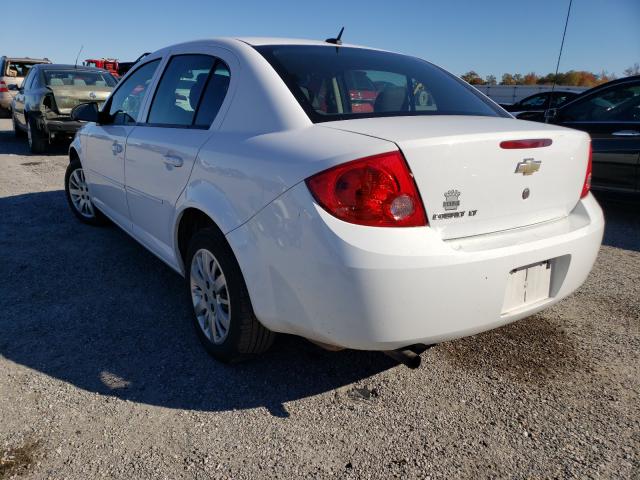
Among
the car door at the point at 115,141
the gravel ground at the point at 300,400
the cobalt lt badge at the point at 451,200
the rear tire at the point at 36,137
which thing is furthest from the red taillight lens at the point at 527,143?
the rear tire at the point at 36,137

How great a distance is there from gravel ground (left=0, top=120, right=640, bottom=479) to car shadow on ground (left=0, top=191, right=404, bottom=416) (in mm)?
11

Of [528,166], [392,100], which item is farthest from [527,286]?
[392,100]

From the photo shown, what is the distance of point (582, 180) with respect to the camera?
258 centimetres

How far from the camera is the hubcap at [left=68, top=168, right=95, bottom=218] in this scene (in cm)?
510

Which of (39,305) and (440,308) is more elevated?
(440,308)

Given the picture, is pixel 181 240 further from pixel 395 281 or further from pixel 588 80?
pixel 588 80

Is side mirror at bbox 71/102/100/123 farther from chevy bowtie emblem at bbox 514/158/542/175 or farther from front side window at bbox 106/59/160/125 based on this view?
chevy bowtie emblem at bbox 514/158/542/175

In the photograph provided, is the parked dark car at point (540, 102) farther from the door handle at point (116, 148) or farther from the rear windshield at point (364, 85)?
the door handle at point (116, 148)

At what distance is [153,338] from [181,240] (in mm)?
583

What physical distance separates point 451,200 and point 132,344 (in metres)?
1.94

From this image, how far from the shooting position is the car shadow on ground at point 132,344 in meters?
2.53

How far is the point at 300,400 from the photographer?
246cm

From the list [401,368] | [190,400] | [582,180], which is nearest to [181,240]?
[190,400]

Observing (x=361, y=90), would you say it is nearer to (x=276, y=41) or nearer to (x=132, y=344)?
(x=276, y=41)
